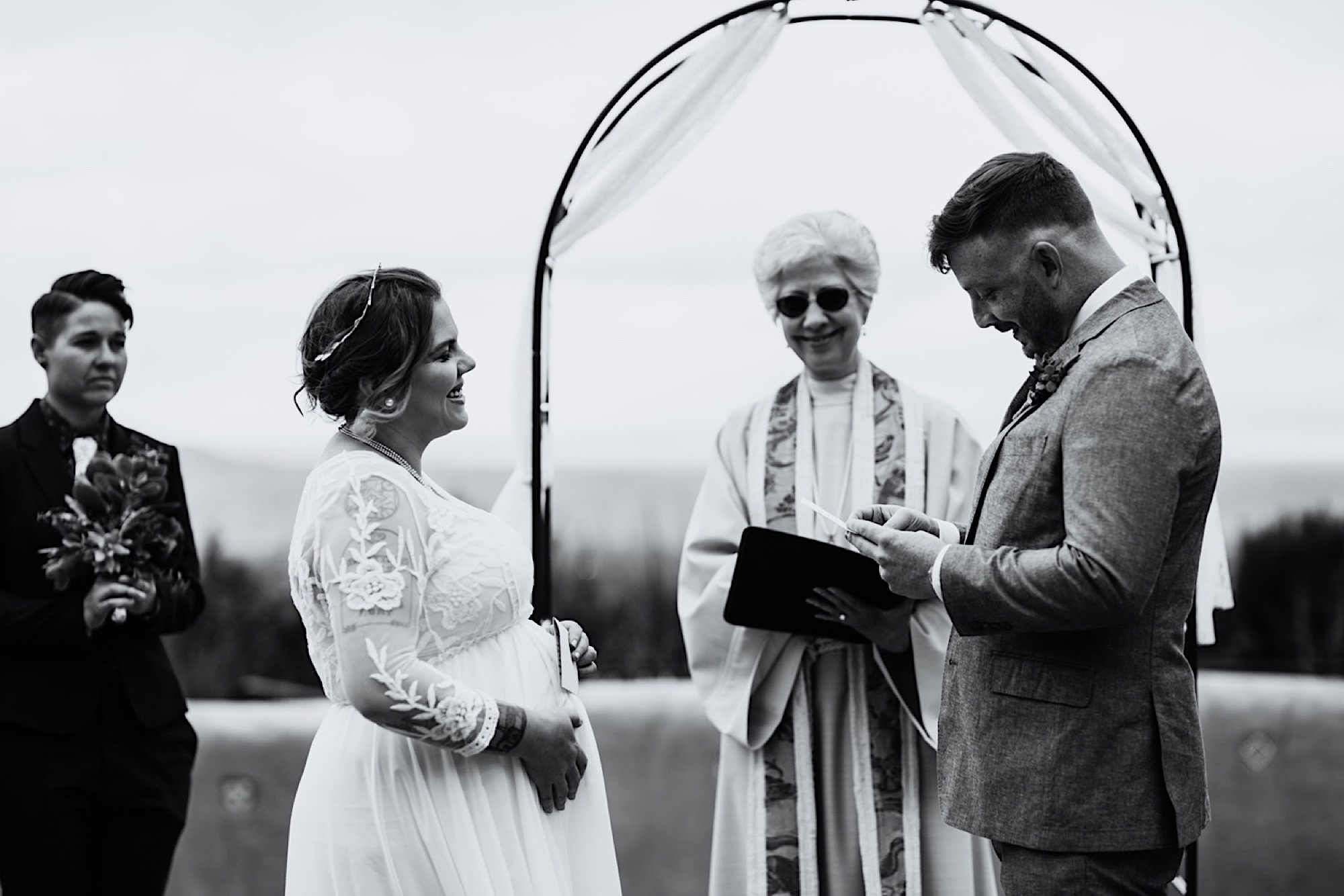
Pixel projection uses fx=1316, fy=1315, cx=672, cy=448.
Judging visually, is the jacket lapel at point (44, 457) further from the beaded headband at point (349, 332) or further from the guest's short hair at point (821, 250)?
the guest's short hair at point (821, 250)

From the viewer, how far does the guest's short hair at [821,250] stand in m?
3.46

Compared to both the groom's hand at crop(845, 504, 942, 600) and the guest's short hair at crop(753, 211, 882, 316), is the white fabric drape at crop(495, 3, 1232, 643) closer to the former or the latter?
the guest's short hair at crop(753, 211, 882, 316)

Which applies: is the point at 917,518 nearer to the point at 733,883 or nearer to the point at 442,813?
the point at 442,813

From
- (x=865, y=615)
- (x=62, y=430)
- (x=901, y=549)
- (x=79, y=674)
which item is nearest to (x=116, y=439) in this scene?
(x=62, y=430)

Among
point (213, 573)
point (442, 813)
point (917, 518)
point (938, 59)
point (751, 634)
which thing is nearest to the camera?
point (442, 813)

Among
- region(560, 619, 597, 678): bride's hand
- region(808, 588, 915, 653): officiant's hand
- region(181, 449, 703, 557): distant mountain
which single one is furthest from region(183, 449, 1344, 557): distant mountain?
region(560, 619, 597, 678): bride's hand

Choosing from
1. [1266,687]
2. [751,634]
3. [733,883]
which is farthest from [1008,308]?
[1266,687]

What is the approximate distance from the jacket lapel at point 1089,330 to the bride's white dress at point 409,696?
2.67 feet

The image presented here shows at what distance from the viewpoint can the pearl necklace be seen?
2199 mm

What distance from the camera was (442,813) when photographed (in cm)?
213

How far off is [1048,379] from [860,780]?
154 centimetres

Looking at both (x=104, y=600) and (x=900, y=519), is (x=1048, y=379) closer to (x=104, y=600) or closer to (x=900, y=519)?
(x=900, y=519)

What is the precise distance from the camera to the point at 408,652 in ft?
6.63

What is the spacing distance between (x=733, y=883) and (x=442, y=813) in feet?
5.08
